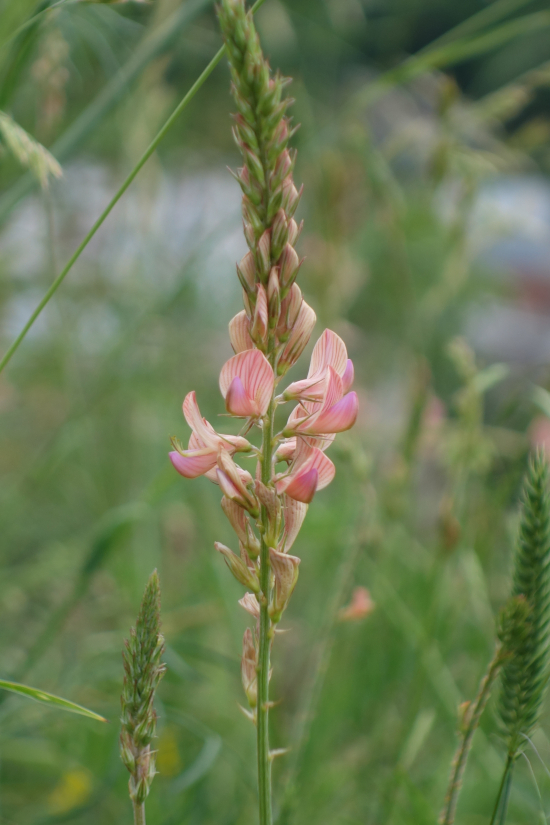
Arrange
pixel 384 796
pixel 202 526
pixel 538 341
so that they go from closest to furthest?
pixel 384 796 → pixel 202 526 → pixel 538 341

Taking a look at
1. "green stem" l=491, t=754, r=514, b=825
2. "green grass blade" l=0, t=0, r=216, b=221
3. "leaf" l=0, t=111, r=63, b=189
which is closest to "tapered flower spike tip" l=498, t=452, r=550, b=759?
"green stem" l=491, t=754, r=514, b=825

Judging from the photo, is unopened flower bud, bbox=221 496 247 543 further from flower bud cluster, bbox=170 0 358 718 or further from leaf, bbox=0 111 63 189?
leaf, bbox=0 111 63 189

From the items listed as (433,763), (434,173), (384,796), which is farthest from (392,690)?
(434,173)

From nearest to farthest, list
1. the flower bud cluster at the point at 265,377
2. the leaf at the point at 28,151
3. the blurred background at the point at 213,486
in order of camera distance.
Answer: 1. the flower bud cluster at the point at 265,377
2. the leaf at the point at 28,151
3. the blurred background at the point at 213,486

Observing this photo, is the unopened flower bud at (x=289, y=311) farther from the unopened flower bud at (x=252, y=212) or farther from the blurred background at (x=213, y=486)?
the blurred background at (x=213, y=486)

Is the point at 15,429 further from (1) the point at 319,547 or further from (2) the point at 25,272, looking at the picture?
(1) the point at 319,547

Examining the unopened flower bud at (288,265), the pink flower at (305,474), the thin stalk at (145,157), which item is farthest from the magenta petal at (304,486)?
the thin stalk at (145,157)
